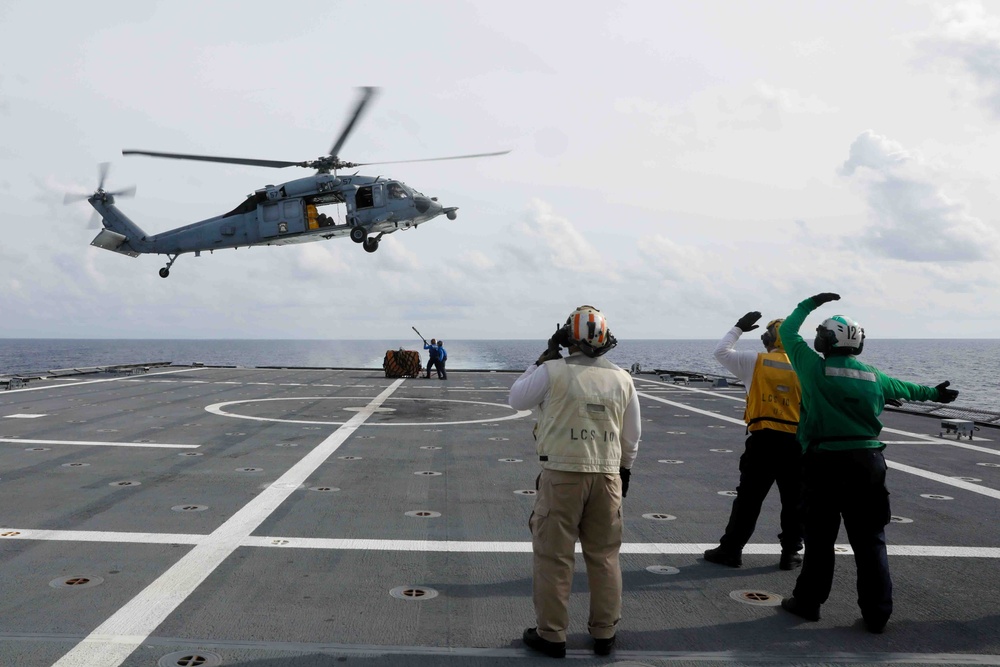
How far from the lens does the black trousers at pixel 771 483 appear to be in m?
6.42

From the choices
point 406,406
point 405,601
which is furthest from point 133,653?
point 406,406

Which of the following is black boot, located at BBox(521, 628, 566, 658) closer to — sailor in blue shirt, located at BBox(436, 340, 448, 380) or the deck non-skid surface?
the deck non-skid surface

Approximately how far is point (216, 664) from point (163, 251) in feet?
93.2

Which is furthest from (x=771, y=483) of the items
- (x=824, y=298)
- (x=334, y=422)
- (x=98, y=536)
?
(x=334, y=422)

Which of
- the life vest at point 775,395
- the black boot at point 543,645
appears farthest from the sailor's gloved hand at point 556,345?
the life vest at point 775,395

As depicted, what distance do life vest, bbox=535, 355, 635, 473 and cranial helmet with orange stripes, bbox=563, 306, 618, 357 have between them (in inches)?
4.4

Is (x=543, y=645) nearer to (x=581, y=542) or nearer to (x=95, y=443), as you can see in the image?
(x=581, y=542)

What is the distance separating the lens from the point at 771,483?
6.54 metres

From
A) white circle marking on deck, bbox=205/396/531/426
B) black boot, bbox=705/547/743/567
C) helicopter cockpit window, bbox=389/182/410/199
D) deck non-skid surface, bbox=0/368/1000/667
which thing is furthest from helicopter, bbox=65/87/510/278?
black boot, bbox=705/547/743/567

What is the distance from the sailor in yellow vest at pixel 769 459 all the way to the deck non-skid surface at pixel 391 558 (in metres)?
0.26

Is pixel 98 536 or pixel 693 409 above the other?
pixel 693 409

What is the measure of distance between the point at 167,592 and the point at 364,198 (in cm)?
2170

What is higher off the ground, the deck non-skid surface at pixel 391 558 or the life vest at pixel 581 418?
the life vest at pixel 581 418

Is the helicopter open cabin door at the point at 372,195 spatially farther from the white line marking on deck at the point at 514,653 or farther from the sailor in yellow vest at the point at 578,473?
the white line marking on deck at the point at 514,653
